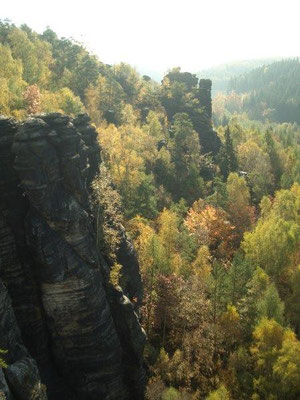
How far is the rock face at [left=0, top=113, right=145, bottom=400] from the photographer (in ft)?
101

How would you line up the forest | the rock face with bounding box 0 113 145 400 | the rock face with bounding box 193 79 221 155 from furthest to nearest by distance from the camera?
the rock face with bounding box 193 79 221 155 < the forest < the rock face with bounding box 0 113 145 400

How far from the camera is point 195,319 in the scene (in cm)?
4712

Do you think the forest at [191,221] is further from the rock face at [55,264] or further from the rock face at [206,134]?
the rock face at [55,264]

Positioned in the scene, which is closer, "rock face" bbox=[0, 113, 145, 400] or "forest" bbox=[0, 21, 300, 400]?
"rock face" bbox=[0, 113, 145, 400]

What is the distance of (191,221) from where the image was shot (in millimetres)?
74000

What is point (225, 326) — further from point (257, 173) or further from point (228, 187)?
point (257, 173)

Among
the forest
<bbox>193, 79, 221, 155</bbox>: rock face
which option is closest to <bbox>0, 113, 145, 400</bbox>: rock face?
the forest

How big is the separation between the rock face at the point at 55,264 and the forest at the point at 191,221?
5.43 meters

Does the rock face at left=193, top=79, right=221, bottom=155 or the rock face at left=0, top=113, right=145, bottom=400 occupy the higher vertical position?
the rock face at left=0, top=113, right=145, bottom=400

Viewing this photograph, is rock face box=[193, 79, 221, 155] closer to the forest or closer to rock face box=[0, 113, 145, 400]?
the forest

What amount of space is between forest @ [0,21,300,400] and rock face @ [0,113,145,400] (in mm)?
5429

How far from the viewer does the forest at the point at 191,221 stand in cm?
4197

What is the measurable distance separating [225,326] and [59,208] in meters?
25.7

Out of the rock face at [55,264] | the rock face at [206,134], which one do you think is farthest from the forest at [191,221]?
the rock face at [55,264]
